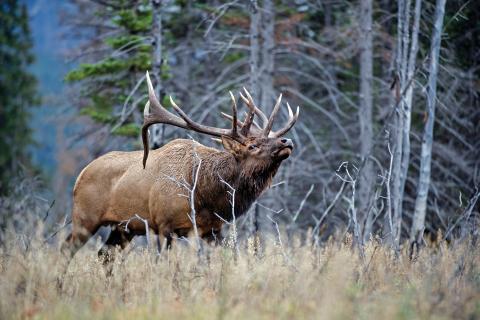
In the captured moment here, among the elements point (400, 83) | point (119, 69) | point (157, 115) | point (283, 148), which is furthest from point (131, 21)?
point (283, 148)

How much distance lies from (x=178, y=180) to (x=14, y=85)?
26.5 meters

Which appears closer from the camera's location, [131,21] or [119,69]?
[131,21]

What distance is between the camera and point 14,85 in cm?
3238

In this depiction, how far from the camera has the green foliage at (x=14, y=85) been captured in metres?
30.8

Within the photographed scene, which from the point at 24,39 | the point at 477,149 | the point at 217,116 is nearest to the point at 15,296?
the point at 217,116

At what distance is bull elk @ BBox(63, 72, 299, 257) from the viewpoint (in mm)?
8102

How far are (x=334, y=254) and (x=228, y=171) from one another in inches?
78.9

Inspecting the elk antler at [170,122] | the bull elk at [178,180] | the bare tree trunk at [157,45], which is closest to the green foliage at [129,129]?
the bare tree trunk at [157,45]

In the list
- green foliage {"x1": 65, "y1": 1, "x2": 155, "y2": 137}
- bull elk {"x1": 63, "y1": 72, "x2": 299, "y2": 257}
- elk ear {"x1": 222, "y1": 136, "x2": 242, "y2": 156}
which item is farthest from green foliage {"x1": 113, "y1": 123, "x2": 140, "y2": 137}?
elk ear {"x1": 222, "y1": 136, "x2": 242, "y2": 156}

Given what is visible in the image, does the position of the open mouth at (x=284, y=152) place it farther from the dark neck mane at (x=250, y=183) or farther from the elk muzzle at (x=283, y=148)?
the dark neck mane at (x=250, y=183)

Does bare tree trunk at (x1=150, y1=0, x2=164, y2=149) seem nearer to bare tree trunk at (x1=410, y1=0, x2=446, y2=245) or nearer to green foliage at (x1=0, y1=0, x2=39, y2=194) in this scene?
bare tree trunk at (x1=410, y1=0, x2=446, y2=245)

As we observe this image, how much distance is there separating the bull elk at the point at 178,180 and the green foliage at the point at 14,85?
878 inches

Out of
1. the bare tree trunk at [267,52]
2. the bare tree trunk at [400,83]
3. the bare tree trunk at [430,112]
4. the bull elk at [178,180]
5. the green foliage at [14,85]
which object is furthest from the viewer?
the green foliage at [14,85]

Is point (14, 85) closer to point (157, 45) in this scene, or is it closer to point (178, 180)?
point (157, 45)
